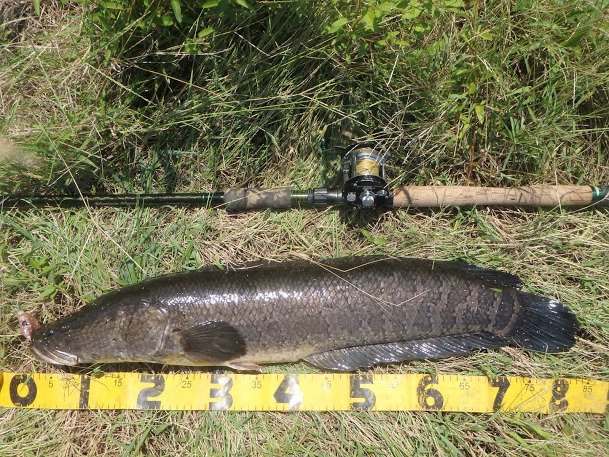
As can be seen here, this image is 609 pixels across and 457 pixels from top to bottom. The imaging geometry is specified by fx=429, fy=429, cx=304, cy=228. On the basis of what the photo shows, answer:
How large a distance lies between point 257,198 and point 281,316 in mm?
939

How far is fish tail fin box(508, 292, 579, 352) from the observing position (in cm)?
336

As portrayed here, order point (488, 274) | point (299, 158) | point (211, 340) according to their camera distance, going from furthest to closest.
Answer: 1. point (299, 158)
2. point (488, 274)
3. point (211, 340)

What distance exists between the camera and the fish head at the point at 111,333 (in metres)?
3.06

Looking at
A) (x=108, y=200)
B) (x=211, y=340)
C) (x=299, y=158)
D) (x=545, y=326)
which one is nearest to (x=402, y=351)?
(x=545, y=326)

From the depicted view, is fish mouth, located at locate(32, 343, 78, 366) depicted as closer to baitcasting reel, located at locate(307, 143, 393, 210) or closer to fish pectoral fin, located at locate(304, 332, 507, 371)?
fish pectoral fin, located at locate(304, 332, 507, 371)

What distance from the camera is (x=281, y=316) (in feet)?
10.1

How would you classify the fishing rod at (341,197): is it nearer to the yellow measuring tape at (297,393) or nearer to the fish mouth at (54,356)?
the fish mouth at (54,356)

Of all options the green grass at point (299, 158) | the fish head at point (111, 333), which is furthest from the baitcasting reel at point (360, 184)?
the fish head at point (111, 333)

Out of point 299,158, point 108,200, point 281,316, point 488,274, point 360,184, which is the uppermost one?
point 299,158

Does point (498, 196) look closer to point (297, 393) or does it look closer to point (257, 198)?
point (257, 198)

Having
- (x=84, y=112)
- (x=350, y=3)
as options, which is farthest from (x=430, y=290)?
(x=84, y=112)

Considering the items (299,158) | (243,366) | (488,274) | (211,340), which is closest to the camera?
(211,340)

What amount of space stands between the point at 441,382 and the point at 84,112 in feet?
11.5

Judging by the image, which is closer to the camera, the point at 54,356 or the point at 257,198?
the point at 54,356
